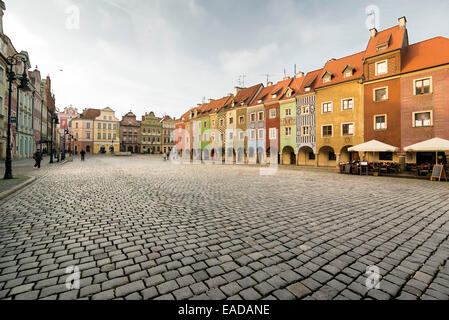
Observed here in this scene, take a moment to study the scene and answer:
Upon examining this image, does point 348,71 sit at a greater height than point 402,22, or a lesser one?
lesser

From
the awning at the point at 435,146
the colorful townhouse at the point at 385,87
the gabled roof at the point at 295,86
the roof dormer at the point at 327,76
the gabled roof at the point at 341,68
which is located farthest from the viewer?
the gabled roof at the point at 295,86

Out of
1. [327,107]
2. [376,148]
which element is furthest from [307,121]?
[376,148]

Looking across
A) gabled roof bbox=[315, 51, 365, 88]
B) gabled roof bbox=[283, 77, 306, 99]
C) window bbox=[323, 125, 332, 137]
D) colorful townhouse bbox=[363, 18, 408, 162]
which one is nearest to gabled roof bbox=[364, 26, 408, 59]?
colorful townhouse bbox=[363, 18, 408, 162]

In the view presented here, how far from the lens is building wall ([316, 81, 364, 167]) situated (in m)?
22.5

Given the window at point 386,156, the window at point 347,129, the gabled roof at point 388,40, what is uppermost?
the gabled roof at point 388,40

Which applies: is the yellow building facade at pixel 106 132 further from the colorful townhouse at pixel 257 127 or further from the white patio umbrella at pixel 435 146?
the white patio umbrella at pixel 435 146

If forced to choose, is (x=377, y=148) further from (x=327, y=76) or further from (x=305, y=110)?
(x=327, y=76)

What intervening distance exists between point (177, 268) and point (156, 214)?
270 cm

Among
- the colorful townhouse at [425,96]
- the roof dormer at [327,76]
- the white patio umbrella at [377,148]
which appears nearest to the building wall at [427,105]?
the colorful townhouse at [425,96]

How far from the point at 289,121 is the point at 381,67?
1109cm

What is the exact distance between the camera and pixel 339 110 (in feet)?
78.9

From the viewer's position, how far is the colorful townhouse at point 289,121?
1132 inches

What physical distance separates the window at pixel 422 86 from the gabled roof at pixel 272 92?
14.8 m
